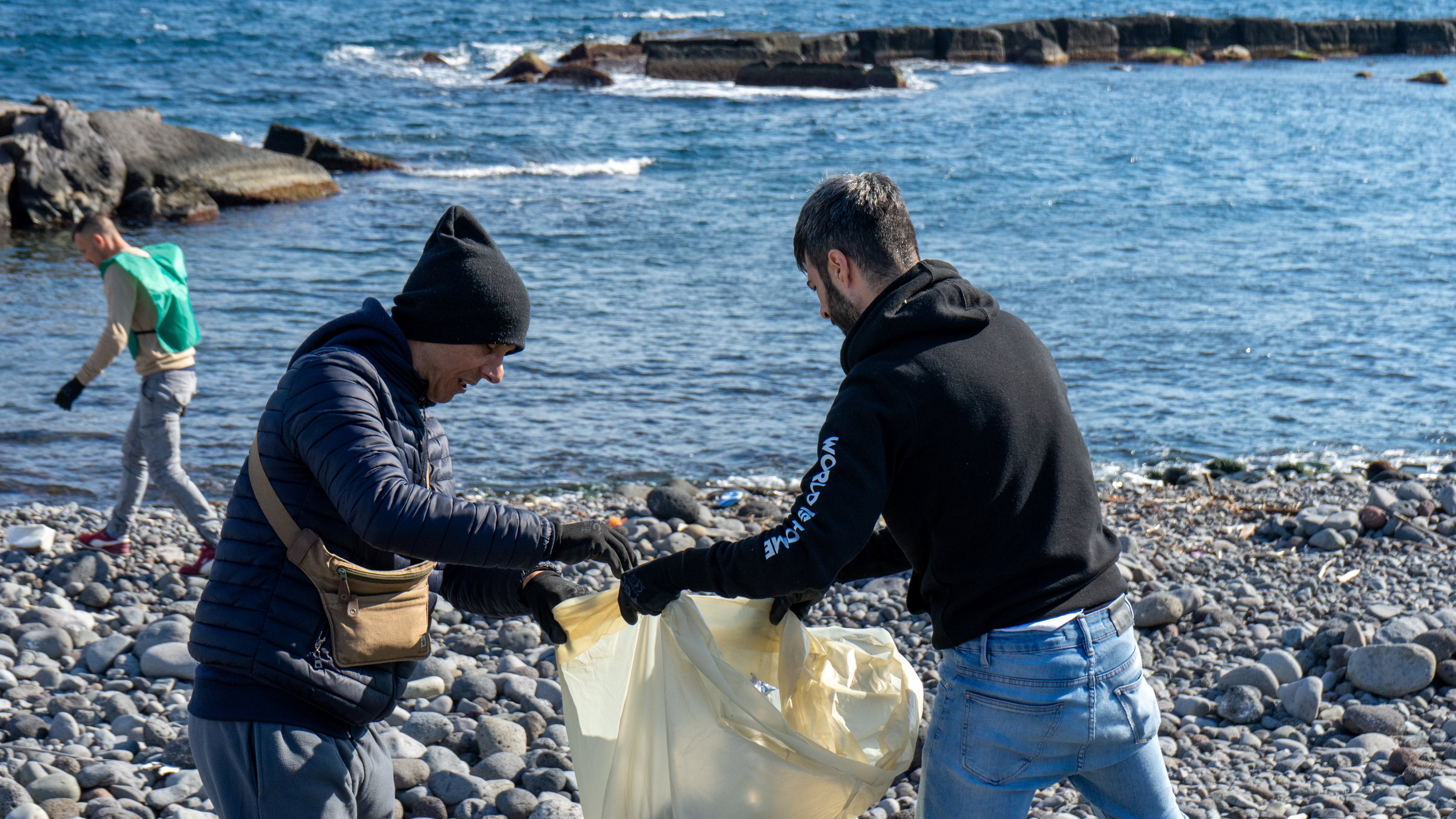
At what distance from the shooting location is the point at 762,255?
48.9 ft

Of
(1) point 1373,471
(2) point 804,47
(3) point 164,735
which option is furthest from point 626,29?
(3) point 164,735

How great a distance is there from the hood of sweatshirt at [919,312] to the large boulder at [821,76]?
32.2 metres

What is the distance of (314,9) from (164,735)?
198 feet

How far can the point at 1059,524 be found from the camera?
2270mm

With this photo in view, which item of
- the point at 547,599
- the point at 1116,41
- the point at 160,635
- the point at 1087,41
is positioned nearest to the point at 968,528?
the point at 547,599

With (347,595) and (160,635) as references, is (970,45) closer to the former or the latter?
(160,635)

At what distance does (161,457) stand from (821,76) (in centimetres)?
2988

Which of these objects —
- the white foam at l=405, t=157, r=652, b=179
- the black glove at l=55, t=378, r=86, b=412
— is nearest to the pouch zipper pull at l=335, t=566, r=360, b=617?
the black glove at l=55, t=378, r=86, b=412

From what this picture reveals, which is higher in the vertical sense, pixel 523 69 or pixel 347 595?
pixel 523 69

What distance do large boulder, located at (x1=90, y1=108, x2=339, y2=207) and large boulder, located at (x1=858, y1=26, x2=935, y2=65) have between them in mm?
24050

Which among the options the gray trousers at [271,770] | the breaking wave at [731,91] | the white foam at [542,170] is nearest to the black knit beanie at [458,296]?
the gray trousers at [271,770]

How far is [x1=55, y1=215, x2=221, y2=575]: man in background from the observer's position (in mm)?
5832

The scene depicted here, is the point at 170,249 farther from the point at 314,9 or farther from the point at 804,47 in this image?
the point at 314,9

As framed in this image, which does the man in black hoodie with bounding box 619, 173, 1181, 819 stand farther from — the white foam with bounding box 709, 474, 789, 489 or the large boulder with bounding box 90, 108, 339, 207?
the large boulder with bounding box 90, 108, 339, 207
